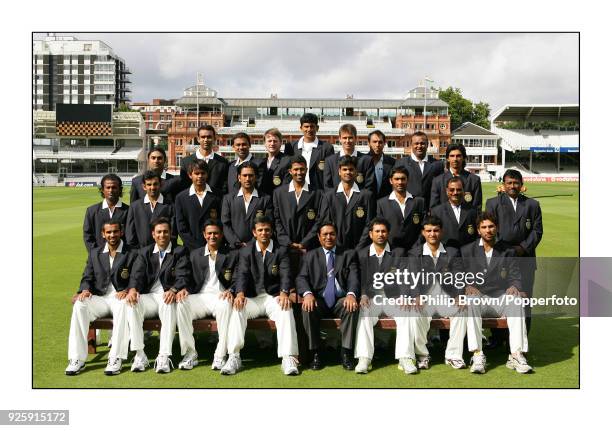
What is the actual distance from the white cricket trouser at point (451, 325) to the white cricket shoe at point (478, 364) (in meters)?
0.13

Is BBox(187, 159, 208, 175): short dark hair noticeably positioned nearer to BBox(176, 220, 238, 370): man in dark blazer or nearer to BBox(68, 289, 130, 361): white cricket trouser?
BBox(176, 220, 238, 370): man in dark blazer

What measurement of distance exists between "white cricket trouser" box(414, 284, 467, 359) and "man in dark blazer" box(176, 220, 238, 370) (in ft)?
6.15

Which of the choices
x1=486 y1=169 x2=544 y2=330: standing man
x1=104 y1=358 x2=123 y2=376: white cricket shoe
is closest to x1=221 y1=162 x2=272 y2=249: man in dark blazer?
x1=104 y1=358 x2=123 y2=376: white cricket shoe

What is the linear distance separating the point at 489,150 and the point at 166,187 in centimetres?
6446

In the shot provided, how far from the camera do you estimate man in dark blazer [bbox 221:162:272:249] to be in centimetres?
614

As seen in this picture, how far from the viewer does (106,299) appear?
223 inches

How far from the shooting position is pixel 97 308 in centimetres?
559

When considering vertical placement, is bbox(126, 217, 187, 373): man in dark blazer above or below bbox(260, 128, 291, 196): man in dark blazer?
below

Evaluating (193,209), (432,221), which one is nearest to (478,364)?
(432,221)

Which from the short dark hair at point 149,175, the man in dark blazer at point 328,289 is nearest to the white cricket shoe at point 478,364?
the man in dark blazer at point 328,289

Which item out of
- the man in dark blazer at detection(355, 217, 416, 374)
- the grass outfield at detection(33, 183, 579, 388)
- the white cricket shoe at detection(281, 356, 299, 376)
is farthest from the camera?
the man in dark blazer at detection(355, 217, 416, 374)

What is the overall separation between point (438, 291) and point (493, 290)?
1.87 feet

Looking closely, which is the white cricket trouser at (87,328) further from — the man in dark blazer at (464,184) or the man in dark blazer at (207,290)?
the man in dark blazer at (464,184)

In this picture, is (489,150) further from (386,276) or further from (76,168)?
(386,276)
